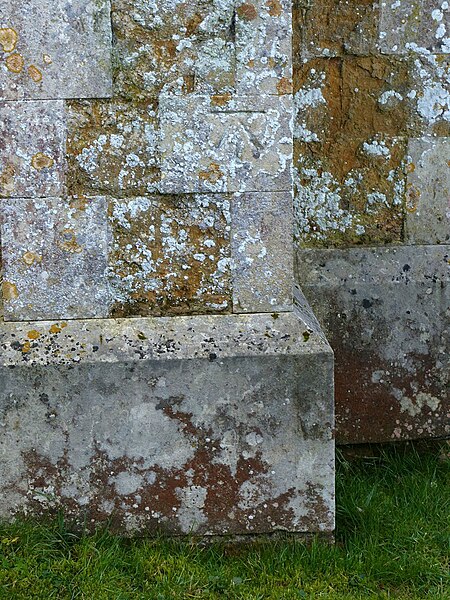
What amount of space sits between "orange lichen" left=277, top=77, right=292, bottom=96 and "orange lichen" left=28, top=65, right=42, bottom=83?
0.80m

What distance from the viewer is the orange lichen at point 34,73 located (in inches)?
98.3

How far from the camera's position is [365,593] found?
2.54m

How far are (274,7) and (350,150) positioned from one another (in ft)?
3.26

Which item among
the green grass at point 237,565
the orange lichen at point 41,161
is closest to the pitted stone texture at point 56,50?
the orange lichen at point 41,161

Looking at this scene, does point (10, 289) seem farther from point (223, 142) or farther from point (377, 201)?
point (377, 201)

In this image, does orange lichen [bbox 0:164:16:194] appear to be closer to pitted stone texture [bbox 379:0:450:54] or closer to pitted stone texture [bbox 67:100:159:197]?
pitted stone texture [bbox 67:100:159:197]

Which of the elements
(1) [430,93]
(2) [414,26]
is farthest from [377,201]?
(2) [414,26]

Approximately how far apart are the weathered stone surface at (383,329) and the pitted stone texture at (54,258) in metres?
1.11

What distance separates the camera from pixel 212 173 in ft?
8.45

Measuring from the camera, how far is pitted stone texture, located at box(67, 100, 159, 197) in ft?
8.31

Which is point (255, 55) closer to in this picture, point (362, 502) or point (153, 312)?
point (153, 312)

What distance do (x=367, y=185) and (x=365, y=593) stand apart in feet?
5.74

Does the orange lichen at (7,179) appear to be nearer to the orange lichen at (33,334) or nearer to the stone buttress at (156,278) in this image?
the stone buttress at (156,278)

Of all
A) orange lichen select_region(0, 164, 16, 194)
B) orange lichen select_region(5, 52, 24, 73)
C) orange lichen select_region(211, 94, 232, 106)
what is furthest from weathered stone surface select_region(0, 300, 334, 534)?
orange lichen select_region(5, 52, 24, 73)
